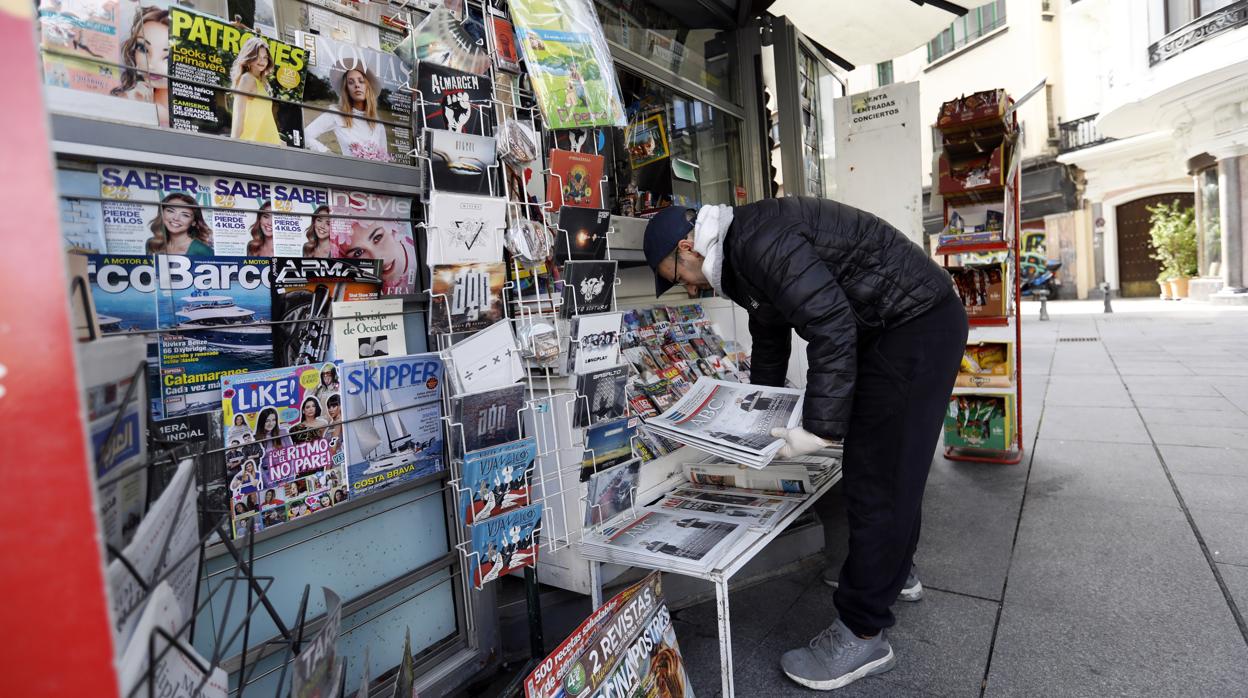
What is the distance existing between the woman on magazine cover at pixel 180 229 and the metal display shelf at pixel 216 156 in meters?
0.07

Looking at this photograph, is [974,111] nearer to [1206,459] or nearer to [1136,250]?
[1206,459]

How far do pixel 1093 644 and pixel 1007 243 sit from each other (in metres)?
2.37

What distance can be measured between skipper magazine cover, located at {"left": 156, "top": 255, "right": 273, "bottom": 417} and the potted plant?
732 inches

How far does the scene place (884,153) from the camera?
3941 millimetres

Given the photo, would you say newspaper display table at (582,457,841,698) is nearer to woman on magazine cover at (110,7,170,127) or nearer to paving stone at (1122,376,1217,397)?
woman on magazine cover at (110,7,170,127)

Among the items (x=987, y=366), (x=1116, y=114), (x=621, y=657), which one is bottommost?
(x=621, y=657)

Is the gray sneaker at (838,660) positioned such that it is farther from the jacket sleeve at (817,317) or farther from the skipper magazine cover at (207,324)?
the skipper magazine cover at (207,324)

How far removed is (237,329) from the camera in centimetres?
127

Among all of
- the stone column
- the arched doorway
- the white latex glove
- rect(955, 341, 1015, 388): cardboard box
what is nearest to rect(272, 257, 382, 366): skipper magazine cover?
the white latex glove

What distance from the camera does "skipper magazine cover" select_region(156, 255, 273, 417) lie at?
3.84 ft

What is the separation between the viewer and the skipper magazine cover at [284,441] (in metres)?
1.23

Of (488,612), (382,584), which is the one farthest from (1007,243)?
(382,584)

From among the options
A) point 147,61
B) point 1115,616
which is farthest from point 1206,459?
point 147,61

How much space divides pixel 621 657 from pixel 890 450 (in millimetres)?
950
